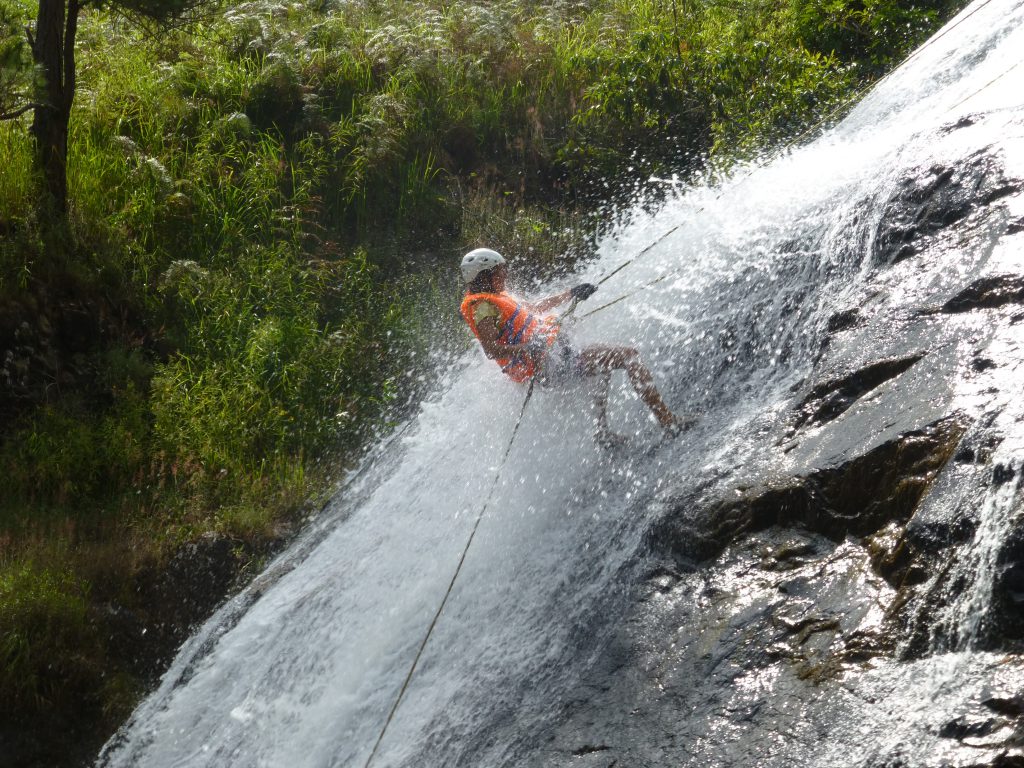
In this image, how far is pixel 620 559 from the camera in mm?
5086

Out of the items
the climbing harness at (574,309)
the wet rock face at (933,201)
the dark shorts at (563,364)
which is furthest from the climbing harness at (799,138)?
the wet rock face at (933,201)

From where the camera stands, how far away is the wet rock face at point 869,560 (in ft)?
10.7

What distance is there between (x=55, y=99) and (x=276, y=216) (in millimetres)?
2130

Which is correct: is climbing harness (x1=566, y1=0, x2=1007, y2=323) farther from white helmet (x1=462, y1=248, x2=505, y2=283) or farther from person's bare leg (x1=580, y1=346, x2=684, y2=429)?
white helmet (x1=462, y1=248, x2=505, y2=283)

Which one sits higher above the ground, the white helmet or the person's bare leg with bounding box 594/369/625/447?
the white helmet

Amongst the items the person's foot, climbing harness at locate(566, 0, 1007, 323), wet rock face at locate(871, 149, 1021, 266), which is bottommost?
the person's foot

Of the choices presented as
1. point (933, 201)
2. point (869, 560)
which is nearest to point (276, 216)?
point (933, 201)

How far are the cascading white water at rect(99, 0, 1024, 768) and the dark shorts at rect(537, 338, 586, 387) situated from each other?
118 mm

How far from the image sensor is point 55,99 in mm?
7652

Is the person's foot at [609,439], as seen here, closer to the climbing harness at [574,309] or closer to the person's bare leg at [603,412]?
the person's bare leg at [603,412]

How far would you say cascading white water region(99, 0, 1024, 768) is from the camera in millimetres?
4961

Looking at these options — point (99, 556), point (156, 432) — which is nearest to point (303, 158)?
point (156, 432)

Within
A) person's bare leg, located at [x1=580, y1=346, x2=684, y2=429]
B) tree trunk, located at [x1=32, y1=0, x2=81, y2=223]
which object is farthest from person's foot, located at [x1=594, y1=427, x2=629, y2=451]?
tree trunk, located at [x1=32, y1=0, x2=81, y2=223]

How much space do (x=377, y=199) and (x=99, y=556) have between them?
4.68 m
